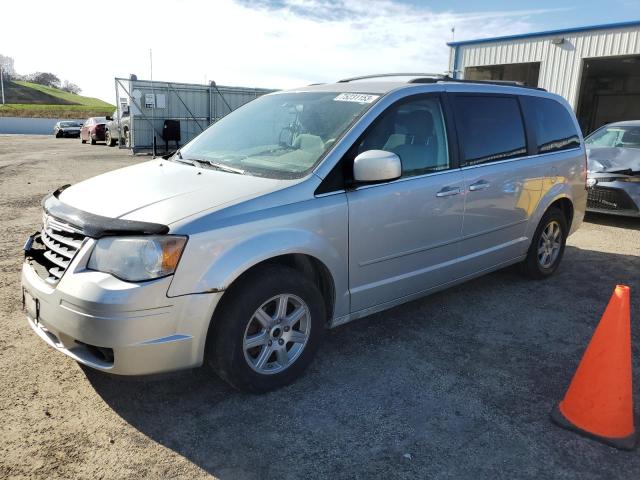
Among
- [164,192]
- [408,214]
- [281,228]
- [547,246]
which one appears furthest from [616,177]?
[164,192]

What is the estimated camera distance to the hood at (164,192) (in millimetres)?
2799

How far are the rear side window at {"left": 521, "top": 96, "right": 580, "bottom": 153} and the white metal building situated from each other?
928 centimetres

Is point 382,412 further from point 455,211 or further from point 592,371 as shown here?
point 455,211

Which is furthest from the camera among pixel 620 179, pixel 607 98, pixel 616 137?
pixel 607 98

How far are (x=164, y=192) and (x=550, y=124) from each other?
3825 millimetres

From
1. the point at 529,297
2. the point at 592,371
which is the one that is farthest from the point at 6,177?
the point at 592,371

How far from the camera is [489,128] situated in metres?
4.39

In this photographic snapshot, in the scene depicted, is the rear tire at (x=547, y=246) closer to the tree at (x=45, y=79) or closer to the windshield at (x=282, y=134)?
the windshield at (x=282, y=134)

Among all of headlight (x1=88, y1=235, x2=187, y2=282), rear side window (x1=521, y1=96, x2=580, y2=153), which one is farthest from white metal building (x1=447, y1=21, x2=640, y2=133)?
headlight (x1=88, y1=235, x2=187, y2=282)

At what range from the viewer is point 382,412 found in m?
2.97

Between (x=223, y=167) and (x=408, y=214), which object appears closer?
(x=223, y=167)

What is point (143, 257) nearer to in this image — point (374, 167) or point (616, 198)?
point (374, 167)

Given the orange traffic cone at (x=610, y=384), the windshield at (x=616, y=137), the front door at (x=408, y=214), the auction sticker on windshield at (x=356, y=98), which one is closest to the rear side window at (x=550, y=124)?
the front door at (x=408, y=214)

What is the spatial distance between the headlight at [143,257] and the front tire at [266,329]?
0.39 metres
